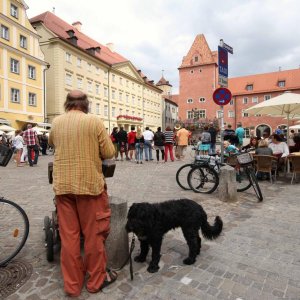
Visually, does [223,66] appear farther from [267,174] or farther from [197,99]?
[197,99]

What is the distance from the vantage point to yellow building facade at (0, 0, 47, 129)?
30016 millimetres

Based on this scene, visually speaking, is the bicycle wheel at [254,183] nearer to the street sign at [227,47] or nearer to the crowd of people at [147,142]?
the street sign at [227,47]

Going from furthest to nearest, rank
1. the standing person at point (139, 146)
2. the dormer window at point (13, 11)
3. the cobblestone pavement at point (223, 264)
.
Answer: the dormer window at point (13, 11), the standing person at point (139, 146), the cobblestone pavement at point (223, 264)

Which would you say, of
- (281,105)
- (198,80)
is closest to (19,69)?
(281,105)

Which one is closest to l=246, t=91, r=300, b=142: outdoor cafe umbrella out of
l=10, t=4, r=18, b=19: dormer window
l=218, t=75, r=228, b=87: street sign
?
l=218, t=75, r=228, b=87: street sign

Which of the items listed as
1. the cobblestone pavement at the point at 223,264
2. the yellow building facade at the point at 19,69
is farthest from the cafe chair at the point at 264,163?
the yellow building facade at the point at 19,69

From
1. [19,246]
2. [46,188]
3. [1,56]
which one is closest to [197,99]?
[1,56]

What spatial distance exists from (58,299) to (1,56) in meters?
32.0

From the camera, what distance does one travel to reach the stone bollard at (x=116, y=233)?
130 inches

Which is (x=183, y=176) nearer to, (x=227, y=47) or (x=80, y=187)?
(x=227, y=47)

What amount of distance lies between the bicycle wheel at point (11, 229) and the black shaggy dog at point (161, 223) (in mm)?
1407

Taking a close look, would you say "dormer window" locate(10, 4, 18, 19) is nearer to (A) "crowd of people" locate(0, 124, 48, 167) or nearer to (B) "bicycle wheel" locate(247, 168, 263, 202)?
(A) "crowd of people" locate(0, 124, 48, 167)

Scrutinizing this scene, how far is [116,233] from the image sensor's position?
334 cm

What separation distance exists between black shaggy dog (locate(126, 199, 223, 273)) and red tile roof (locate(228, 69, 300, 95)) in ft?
219
